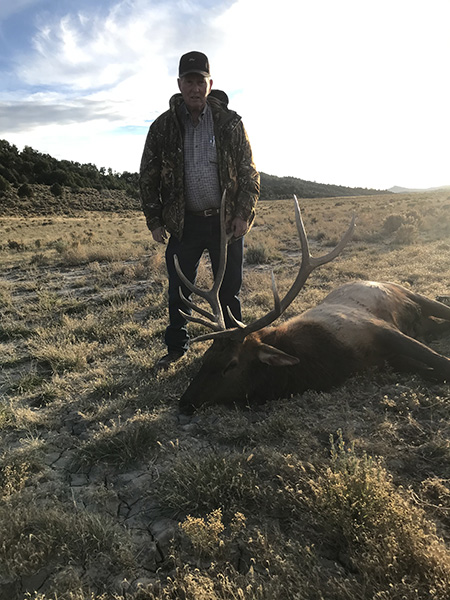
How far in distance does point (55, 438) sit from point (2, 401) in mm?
1002

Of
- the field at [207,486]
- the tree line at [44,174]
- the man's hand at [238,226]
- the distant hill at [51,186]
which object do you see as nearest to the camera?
the field at [207,486]

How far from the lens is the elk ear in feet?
10.6

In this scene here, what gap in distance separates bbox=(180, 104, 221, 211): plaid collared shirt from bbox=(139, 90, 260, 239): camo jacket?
6 centimetres

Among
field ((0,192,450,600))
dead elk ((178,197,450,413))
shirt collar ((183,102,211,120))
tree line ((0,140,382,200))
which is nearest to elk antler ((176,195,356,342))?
dead elk ((178,197,450,413))

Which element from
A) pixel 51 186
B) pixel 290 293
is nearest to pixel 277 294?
pixel 290 293

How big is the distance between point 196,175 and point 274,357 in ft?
6.55

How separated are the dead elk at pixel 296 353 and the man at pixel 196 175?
50 centimetres

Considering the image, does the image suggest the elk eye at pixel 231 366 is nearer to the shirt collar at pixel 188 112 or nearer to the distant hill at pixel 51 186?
the shirt collar at pixel 188 112

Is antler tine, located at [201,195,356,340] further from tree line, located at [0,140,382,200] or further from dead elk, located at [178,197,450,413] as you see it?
tree line, located at [0,140,382,200]

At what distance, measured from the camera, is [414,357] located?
3.43 meters

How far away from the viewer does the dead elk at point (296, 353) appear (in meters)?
3.30

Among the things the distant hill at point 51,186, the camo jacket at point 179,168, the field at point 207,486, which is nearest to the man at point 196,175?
the camo jacket at point 179,168

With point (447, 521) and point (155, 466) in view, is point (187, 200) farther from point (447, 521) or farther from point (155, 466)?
point (447, 521)

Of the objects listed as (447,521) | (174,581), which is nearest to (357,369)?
(447,521)
